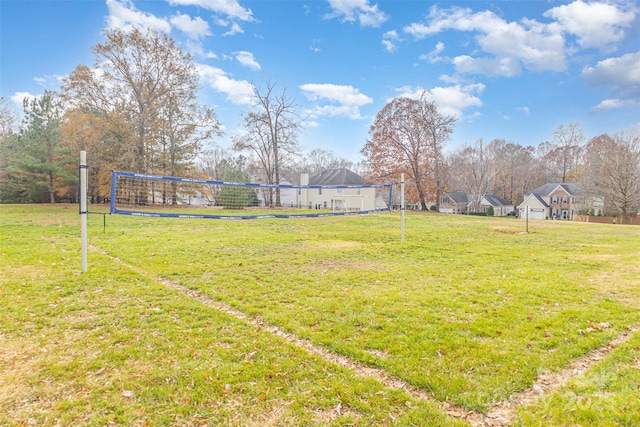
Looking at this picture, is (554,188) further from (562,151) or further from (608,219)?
(608,219)

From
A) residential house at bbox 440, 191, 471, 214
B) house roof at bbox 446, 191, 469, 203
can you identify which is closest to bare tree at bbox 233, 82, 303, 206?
residential house at bbox 440, 191, 471, 214

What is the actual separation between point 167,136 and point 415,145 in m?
21.0

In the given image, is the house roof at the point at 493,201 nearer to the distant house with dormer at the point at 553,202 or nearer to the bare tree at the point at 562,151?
the distant house with dormer at the point at 553,202

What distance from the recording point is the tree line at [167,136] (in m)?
23.1

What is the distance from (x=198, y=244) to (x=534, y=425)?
881 centimetres

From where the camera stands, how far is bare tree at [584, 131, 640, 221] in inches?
1104

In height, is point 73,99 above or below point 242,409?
above

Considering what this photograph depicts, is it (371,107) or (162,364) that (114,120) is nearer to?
(371,107)

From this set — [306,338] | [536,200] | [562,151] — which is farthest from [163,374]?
[562,151]

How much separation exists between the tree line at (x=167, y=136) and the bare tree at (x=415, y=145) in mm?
88

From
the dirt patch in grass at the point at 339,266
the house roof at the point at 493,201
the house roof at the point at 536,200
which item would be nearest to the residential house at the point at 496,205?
the house roof at the point at 493,201

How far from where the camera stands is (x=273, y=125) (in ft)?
93.9

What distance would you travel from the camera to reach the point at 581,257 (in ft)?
27.4

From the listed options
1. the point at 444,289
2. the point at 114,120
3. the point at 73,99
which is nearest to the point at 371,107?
the point at 114,120
